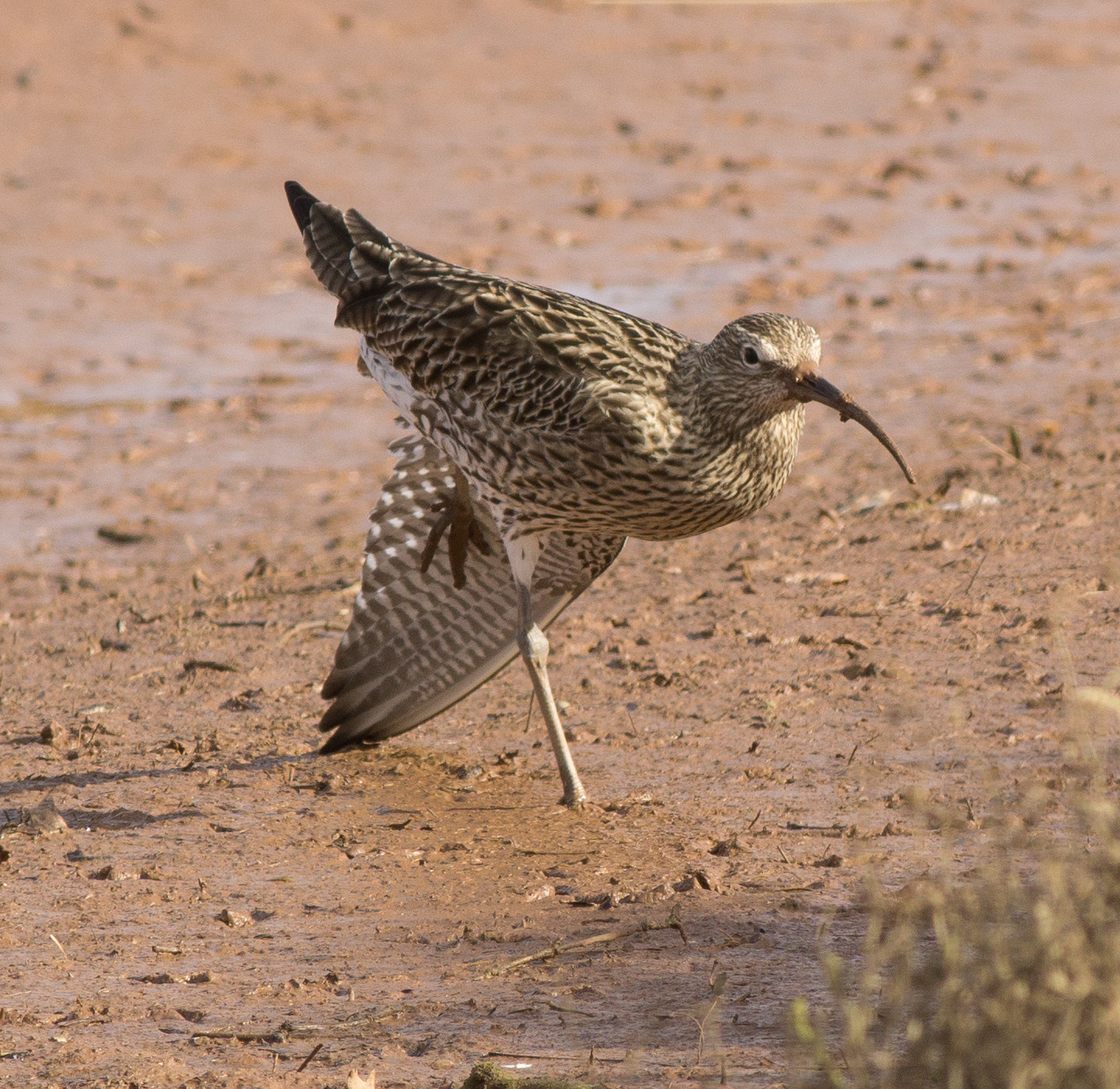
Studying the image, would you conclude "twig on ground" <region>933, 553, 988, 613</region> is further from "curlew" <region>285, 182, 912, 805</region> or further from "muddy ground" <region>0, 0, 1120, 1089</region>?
"curlew" <region>285, 182, 912, 805</region>

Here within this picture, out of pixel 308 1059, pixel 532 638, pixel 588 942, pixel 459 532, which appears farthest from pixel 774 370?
pixel 308 1059

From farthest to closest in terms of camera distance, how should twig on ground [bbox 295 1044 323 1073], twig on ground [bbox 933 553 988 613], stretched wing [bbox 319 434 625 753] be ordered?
twig on ground [bbox 933 553 988 613] < stretched wing [bbox 319 434 625 753] < twig on ground [bbox 295 1044 323 1073]

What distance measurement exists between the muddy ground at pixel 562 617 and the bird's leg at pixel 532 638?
19 centimetres

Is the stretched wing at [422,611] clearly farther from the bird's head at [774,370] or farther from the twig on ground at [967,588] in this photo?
the twig on ground at [967,588]

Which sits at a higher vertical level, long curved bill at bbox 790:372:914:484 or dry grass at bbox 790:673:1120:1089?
long curved bill at bbox 790:372:914:484

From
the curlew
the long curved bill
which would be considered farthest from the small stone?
the long curved bill

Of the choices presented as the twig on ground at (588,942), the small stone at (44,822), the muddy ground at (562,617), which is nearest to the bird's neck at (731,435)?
the muddy ground at (562,617)

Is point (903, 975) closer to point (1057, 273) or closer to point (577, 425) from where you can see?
point (577, 425)

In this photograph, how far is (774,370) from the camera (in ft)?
17.6

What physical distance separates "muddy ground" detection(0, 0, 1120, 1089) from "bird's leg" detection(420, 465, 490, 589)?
2.09ft

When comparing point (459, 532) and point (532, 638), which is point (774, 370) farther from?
point (459, 532)

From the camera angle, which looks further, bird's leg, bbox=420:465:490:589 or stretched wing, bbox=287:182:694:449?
bird's leg, bbox=420:465:490:589

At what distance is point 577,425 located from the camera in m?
5.44

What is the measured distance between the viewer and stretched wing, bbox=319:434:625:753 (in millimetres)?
6086
